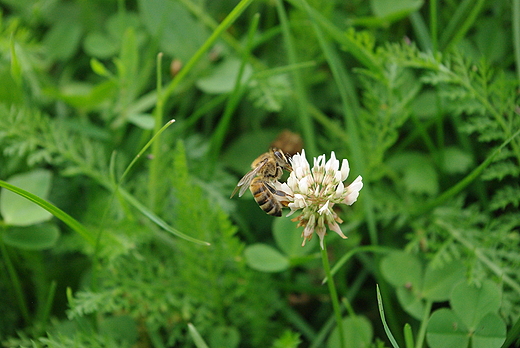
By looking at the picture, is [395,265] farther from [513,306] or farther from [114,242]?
[114,242]

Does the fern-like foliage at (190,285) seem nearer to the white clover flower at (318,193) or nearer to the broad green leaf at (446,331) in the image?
the white clover flower at (318,193)

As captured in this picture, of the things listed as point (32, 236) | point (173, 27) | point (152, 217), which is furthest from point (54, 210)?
point (173, 27)

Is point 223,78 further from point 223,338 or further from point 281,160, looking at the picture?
point 223,338

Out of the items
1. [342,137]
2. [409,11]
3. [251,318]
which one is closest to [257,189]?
[251,318]

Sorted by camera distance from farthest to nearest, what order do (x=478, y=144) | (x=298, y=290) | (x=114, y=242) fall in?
(x=478, y=144)
(x=298, y=290)
(x=114, y=242)

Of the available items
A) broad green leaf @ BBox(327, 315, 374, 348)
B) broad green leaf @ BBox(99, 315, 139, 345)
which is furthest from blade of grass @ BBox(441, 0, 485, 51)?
broad green leaf @ BBox(99, 315, 139, 345)

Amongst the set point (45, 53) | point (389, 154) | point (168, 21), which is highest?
point (168, 21)

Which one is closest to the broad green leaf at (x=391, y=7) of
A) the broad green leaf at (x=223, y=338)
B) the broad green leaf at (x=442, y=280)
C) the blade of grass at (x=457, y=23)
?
the blade of grass at (x=457, y=23)
